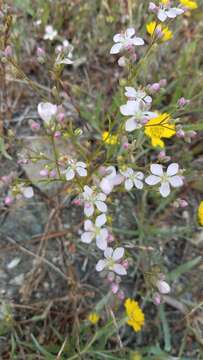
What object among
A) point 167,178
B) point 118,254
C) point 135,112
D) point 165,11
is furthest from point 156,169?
point 165,11

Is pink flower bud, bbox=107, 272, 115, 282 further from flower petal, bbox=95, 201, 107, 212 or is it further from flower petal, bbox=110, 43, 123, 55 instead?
flower petal, bbox=110, 43, 123, 55

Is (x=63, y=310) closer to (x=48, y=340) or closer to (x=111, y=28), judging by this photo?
(x=48, y=340)

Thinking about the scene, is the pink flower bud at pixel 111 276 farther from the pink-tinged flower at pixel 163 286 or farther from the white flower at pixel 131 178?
the white flower at pixel 131 178

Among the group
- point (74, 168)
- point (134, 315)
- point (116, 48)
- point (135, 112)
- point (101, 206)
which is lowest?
point (134, 315)

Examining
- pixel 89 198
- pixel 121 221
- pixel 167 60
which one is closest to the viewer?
pixel 89 198

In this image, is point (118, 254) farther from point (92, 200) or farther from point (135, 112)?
point (135, 112)

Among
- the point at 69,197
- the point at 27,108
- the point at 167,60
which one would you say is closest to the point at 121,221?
the point at 69,197

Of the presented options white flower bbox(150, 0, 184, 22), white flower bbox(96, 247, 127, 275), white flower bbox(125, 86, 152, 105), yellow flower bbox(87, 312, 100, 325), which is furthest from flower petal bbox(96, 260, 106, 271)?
white flower bbox(150, 0, 184, 22)
